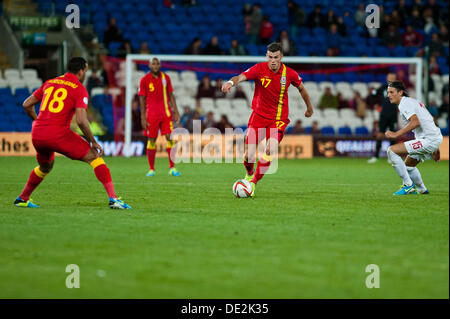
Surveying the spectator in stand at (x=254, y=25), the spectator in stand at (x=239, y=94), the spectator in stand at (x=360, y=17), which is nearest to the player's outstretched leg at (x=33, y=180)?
the spectator in stand at (x=239, y=94)

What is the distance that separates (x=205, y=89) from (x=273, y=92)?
11897 millimetres

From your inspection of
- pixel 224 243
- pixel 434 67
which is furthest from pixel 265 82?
pixel 434 67

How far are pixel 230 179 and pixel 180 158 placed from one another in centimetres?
675

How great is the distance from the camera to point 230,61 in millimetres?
22344

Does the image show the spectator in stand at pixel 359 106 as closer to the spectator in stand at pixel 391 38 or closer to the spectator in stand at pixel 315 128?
the spectator in stand at pixel 315 128

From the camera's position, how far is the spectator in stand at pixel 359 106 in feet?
75.7

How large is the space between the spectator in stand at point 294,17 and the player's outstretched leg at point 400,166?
1564cm

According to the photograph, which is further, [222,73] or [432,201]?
[222,73]

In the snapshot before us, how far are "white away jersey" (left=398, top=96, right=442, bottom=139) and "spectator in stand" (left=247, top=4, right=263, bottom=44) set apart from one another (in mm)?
14858

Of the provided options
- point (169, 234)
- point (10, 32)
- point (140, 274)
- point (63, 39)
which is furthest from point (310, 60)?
point (140, 274)

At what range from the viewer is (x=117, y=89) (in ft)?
74.8
